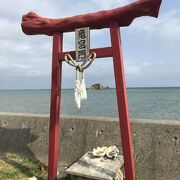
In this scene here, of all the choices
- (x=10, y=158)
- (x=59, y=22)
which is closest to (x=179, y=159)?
(x=59, y=22)

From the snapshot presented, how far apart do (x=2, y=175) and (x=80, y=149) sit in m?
1.41

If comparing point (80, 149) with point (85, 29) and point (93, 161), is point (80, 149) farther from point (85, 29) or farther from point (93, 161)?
point (85, 29)

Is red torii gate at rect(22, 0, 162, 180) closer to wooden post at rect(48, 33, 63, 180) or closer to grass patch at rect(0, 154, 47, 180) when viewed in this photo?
wooden post at rect(48, 33, 63, 180)

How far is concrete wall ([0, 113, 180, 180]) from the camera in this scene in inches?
209

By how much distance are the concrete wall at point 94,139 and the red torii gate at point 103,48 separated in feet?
2.13

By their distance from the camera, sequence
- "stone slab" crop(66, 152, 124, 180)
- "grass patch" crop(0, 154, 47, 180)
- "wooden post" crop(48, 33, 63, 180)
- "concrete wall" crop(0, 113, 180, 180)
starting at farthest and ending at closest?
"grass patch" crop(0, 154, 47, 180) → "wooden post" crop(48, 33, 63, 180) → "concrete wall" crop(0, 113, 180, 180) → "stone slab" crop(66, 152, 124, 180)

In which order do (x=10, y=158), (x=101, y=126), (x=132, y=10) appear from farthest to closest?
1. (x=10, y=158)
2. (x=101, y=126)
3. (x=132, y=10)

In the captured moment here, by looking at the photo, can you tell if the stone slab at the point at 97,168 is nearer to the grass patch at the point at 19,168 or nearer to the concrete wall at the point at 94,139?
the concrete wall at the point at 94,139

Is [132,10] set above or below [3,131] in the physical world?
above

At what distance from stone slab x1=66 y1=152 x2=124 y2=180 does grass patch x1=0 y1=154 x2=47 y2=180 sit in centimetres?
96

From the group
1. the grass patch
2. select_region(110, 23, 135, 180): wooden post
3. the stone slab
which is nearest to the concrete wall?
the grass patch

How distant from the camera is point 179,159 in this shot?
5.20 metres

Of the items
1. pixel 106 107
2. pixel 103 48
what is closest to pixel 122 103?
pixel 103 48

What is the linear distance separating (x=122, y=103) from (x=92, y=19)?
4.36ft
